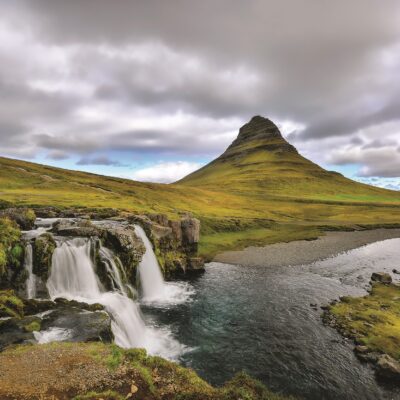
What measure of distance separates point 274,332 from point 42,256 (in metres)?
23.0

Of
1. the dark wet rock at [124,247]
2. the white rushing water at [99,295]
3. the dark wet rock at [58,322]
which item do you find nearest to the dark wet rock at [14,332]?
the dark wet rock at [58,322]

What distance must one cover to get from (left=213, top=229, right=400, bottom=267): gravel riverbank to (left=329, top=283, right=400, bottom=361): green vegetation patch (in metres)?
18.9

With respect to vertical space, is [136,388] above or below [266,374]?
above

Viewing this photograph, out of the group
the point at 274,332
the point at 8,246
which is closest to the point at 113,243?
the point at 8,246

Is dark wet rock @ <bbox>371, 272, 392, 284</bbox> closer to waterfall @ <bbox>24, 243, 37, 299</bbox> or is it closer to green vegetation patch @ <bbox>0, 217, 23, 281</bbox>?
waterfall @ <bbox>24, 243, 37, 299</bbox>

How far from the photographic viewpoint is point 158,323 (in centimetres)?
3114

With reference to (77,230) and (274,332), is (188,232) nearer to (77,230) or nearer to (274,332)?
(77,230)

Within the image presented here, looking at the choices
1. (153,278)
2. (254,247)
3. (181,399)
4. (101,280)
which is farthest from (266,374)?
(254,247)

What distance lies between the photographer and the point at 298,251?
66625mm

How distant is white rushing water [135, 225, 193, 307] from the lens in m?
38.4

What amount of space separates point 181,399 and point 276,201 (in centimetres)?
16494

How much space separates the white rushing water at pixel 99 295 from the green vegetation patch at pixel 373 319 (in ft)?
51.0

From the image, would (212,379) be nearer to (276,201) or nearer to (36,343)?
(36,343)

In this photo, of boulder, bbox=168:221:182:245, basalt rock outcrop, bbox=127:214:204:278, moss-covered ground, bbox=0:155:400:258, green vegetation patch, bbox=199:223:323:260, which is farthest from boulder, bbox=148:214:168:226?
green vegetation patch, bbox=199:223:323:260
